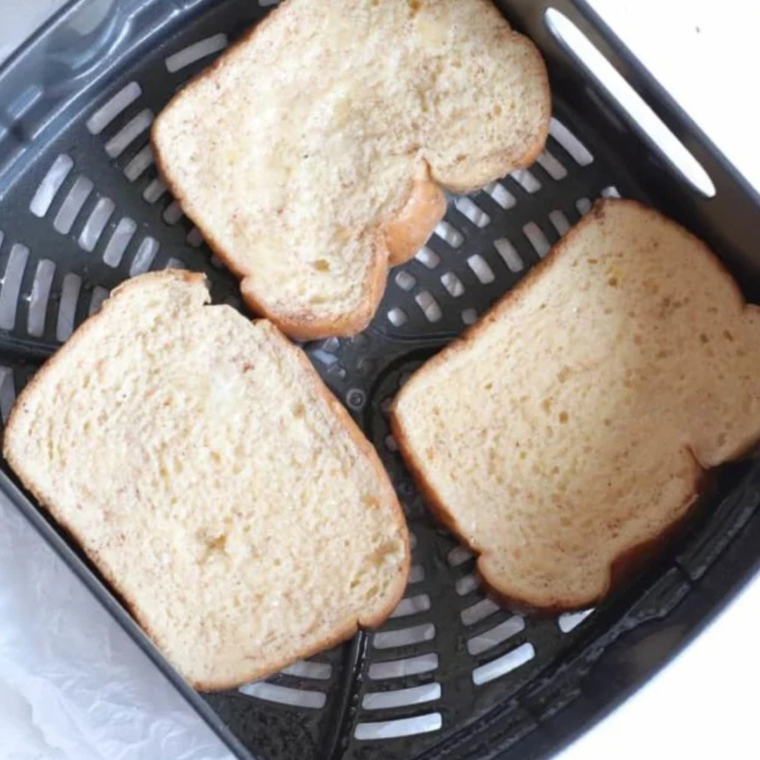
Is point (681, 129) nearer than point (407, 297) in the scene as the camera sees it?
Yes

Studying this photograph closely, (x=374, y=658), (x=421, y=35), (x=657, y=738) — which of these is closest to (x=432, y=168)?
(x=421, y=35)

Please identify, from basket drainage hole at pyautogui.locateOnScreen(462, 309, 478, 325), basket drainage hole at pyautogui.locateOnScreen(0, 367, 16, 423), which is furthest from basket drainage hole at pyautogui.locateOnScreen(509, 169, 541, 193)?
basket drainage hole at pyautogui.locateOnScreen(0, 367, 16, 423)

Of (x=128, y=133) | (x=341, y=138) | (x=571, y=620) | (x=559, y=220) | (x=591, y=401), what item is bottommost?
(x=571, y=620)

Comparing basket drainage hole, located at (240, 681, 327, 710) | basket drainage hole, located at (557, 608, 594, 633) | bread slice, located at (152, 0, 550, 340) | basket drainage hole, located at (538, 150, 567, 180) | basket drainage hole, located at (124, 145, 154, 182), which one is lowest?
basket drainage hole, located at (557, 608, 594, 633)

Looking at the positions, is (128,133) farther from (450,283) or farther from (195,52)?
(450,283)

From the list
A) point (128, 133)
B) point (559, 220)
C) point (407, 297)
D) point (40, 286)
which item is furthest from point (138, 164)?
point (559, 220)

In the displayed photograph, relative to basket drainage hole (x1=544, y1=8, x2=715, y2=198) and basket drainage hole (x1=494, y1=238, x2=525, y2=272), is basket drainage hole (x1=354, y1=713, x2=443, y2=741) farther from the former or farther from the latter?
basket drainage hole (x1=544, y1=8, x2=715, y2=198)

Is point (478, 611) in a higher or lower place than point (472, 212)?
lower

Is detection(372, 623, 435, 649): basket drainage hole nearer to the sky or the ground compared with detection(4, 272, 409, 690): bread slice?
nearer to the ground
